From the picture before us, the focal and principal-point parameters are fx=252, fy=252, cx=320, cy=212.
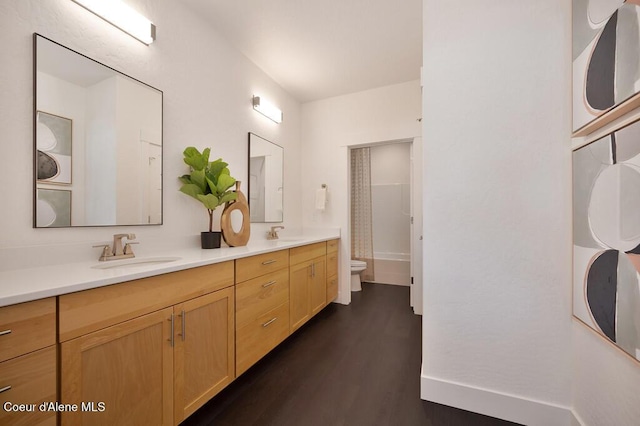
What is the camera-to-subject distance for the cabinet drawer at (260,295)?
1.54 metres

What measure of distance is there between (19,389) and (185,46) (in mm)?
2054

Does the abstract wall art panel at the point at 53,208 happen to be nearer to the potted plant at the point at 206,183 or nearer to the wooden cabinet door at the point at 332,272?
the potted plant at the point at 206,183

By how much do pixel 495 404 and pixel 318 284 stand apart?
159 cm

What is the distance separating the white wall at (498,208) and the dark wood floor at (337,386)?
208mm

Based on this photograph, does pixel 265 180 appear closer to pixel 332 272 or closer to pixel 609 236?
pixel 332 272

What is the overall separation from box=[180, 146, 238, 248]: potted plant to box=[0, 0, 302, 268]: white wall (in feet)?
0.32

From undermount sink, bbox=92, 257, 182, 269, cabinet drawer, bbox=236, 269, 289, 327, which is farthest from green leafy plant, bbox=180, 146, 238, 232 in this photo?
cabinet drawer, bbox=236, 269, 289, 327

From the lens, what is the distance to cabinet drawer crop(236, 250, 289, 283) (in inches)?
60.9

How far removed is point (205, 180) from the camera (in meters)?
1.80

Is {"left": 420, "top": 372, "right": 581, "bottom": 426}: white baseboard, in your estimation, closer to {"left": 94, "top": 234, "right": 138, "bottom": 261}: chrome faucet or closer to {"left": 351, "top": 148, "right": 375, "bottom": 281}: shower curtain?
{"left": 94, "top": 234, "right": 138, "bottom": 261}: chrome faucet

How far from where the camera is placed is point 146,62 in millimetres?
1600

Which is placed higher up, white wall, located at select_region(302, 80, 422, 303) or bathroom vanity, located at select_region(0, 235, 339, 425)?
white wall, located at select_region(302, 80, 422, 303)

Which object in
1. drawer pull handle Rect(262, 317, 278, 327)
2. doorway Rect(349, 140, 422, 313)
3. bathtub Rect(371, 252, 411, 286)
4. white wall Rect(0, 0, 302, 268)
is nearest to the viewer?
white wall Rect(0, 0, 302, 268)

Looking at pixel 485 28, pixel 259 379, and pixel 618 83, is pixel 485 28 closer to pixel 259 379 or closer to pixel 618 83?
pixel 618 83
